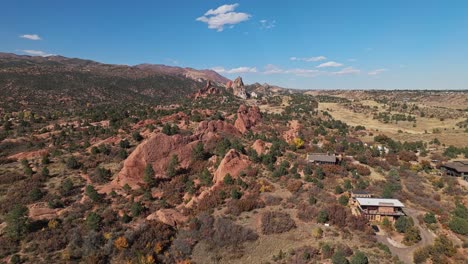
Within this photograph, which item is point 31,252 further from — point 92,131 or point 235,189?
point 92,131

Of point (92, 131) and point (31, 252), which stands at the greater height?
point (92, 131)

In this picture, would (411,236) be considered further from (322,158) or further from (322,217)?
(322,158)

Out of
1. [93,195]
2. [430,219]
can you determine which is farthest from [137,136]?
[430,219]

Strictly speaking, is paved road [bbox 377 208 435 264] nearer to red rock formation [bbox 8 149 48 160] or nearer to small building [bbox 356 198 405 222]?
small building [bbox 356 198 405 222]

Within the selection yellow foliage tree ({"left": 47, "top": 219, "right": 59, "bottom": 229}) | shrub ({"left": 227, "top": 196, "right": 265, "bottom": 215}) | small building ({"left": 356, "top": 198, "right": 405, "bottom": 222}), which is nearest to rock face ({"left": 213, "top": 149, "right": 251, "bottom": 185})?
shrub ({"left": 227, "top": 196, "right": 265, "bottom": 215})

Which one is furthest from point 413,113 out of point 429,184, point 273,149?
point 273,149

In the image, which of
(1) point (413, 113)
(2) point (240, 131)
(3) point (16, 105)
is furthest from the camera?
(1) point (413, 113)

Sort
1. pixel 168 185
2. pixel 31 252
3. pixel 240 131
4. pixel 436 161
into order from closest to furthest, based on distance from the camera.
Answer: pixel 31 252, pixel 168 185, pixel 436 161, pixel 240 131
